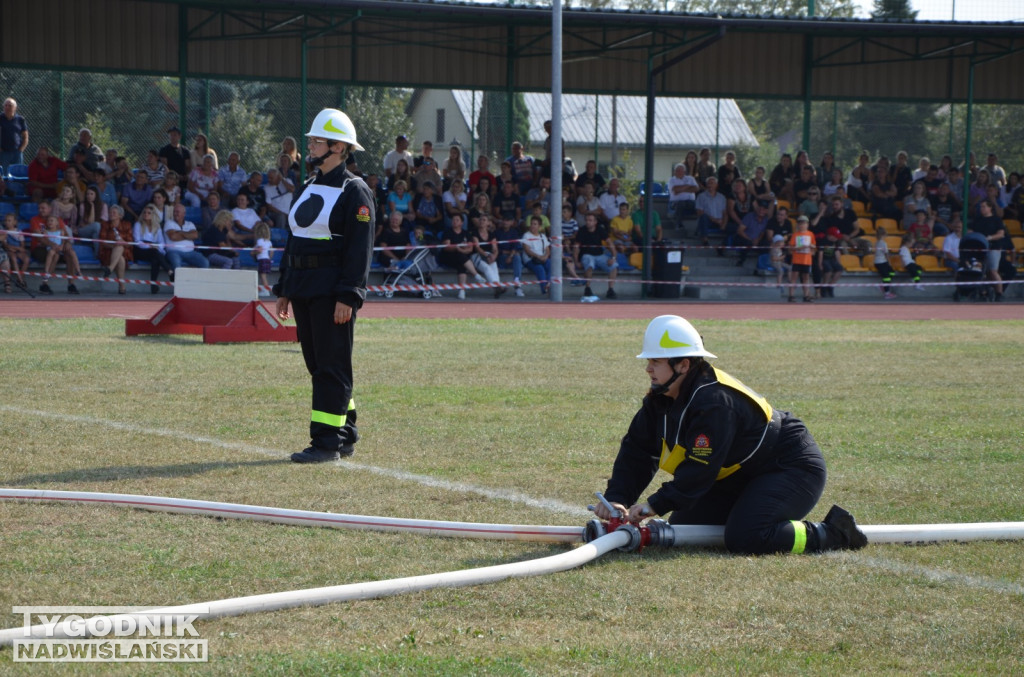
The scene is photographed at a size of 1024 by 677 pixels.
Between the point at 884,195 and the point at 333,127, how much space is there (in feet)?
78.8

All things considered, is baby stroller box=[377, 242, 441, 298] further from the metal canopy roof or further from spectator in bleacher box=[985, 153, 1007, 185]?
spectator in bleacher box=[985, 153, 1007, 185]

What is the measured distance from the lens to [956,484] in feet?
21.8

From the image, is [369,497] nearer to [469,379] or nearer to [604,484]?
[604,484]

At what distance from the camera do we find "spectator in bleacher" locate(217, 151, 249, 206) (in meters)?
22.8

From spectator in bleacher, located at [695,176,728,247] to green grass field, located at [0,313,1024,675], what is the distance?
49.8ft

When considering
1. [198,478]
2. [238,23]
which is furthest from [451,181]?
[198,478]

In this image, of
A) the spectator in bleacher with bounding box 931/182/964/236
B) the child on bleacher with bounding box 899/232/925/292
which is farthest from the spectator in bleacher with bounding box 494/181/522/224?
the spectator in bleacher with bounding box 931/182/964/236

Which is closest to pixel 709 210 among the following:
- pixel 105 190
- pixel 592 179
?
pixel 592 179

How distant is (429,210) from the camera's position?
77.8 feet

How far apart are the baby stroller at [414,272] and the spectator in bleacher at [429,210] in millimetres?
654

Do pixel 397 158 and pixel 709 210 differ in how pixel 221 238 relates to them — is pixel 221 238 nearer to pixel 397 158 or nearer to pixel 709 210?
pixel 397 158

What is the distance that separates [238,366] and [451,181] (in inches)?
554

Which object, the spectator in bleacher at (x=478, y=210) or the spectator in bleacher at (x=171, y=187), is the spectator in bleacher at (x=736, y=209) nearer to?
the spectator in bleacher at (x=478, y=210)

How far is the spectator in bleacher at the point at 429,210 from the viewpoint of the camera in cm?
2361
